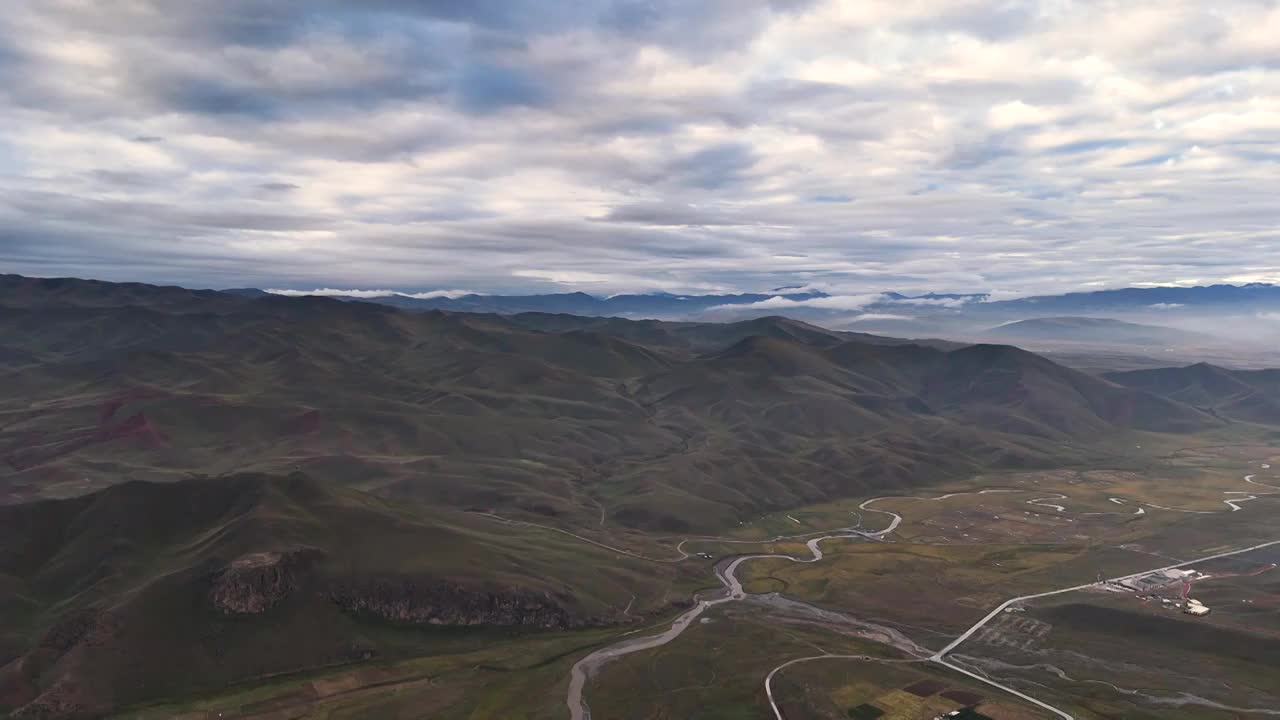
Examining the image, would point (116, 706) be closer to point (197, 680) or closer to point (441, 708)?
Answer: point (197, 680)

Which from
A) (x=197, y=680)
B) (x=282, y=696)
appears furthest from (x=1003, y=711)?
(x=197, y=680)

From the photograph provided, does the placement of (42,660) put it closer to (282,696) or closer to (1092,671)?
(282,696)

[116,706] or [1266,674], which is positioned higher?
[1266,674]

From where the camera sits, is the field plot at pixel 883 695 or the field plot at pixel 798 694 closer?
the field plot at pixel 883 695

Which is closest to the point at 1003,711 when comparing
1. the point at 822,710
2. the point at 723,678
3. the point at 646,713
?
the point at 822,710

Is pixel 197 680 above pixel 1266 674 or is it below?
below

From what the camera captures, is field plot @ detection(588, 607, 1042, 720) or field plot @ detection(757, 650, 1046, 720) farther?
field plot @ detection(588, 607, 1042, 720)

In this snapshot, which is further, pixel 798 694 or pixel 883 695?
pixel 798 694

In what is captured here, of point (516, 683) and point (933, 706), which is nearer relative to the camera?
point (933, 706)

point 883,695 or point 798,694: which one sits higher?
point 883,695
